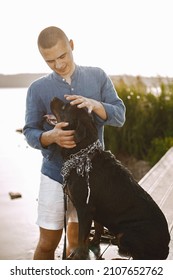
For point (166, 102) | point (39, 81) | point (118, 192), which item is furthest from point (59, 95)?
point (166, 102)

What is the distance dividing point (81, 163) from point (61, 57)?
1.36ft

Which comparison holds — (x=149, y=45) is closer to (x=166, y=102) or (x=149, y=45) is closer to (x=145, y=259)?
(x=145, y=259)

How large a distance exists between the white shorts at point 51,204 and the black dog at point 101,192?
0.10 meters

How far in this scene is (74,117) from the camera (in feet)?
5.16

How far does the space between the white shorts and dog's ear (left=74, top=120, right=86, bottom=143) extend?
23cm

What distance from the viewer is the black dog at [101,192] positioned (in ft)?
5.24

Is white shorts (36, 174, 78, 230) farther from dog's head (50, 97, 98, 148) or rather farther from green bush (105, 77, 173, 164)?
green bush (105, 77, 173, 164)

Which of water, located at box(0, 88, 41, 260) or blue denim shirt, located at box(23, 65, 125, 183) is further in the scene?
water, located at box(0, 88, 41, 260)

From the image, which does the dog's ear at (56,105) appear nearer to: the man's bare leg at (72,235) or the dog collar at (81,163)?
the dog collar at (81,163)

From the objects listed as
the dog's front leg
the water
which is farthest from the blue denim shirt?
the water

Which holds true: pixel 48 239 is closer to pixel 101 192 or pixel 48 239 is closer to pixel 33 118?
pixel 101 192

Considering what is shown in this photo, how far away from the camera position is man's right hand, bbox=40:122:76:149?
1.56 m
